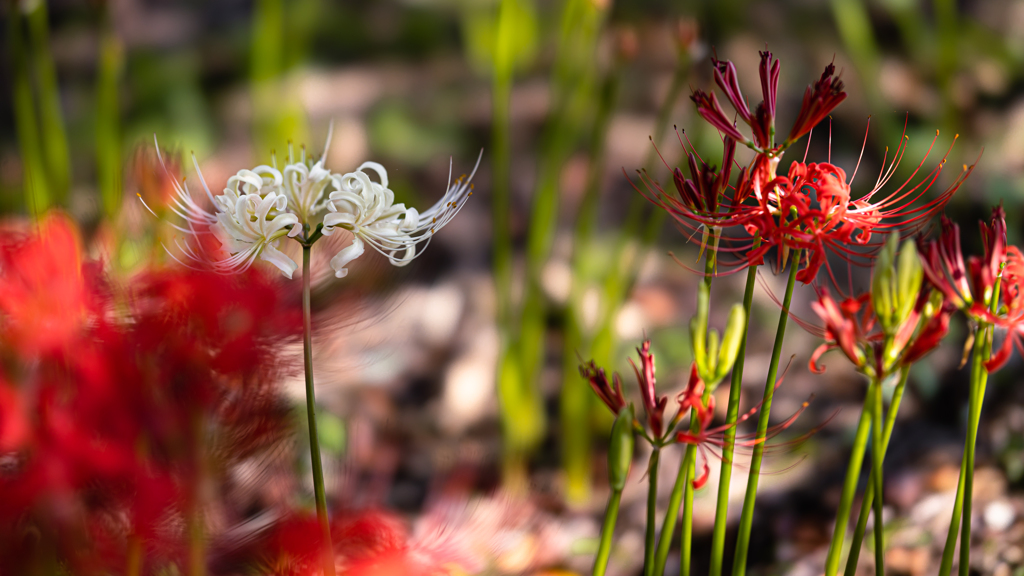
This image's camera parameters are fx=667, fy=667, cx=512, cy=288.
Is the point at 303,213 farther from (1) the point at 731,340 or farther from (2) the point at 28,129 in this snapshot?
(2) the point at 28,129

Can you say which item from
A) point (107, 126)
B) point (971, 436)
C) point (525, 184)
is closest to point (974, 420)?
point (971, 436)

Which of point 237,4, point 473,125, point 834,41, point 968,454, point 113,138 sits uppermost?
point 237,4

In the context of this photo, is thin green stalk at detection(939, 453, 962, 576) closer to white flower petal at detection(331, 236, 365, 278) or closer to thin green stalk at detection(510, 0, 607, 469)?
white flower petal at detection(331, 236, 365, 278)

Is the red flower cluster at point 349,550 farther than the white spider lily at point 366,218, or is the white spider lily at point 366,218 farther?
the red flower cluster at point 349,550

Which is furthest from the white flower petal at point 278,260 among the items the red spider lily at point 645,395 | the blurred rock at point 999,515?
the blurred rock at point 999,515

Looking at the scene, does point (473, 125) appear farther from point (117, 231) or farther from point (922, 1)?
point (922, 1)

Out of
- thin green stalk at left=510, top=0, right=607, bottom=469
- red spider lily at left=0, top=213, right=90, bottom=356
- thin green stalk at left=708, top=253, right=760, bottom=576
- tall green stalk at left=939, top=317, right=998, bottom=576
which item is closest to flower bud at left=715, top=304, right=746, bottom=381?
thin green stalk at left=708, top=253, right=760, bottom=576

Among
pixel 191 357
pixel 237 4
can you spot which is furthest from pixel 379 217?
pixel 237 4

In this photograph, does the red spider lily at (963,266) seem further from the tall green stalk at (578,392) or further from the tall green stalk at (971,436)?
the tall green stalk at (578,392)
